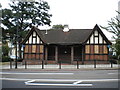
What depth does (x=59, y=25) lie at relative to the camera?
197 ft

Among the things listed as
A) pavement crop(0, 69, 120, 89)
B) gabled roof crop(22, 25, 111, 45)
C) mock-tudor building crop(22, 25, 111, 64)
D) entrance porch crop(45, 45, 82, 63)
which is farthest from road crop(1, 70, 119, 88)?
gabled roof crop(22, 25, 111, 45)

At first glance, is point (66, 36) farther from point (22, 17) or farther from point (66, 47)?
point (22, 17)

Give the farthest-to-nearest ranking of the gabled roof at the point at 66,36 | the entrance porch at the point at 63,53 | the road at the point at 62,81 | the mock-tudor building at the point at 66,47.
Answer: the gabled roof at the point at 66,36, the entrance porch at the point at 63,53, the mock-tudor building at the point at 66,47, the road at the point at 62,81

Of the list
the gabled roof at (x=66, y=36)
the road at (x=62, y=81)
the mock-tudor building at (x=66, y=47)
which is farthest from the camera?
the gabled roof at (x=66, y=36)

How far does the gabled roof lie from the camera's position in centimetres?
2766

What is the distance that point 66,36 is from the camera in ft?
97.6

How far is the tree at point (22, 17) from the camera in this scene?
1378 inches

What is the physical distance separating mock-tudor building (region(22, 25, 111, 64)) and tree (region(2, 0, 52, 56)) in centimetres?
682

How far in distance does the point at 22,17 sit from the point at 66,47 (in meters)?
13.6

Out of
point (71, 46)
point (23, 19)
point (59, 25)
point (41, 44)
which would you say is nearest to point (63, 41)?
point (71, 46)

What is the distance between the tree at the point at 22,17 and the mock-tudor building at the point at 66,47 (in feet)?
22.4

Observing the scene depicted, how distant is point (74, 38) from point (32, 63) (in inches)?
312

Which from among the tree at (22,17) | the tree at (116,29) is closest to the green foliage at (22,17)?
the tree at (22,17)

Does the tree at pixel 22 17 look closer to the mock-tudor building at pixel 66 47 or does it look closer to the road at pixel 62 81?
the mock-tudor building at pixel 66 47
